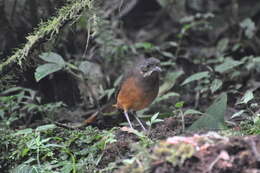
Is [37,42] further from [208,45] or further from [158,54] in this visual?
[208,45]

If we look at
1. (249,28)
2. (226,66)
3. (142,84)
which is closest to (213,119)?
(142,84)

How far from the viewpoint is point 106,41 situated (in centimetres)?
676

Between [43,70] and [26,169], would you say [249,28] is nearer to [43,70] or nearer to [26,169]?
[43,70]

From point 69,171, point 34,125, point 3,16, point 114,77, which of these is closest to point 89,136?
point 69,171

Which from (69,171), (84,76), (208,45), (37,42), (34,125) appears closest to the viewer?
(69,171)

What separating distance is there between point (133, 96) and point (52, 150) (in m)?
1.58

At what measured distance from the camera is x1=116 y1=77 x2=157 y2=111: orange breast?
5.26 meters

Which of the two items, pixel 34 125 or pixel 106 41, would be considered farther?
pixel 106 41

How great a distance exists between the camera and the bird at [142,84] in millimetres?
5246

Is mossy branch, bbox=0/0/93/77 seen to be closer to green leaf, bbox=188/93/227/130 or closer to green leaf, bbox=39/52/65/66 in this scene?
green leaf, bbox=39/52/65/66

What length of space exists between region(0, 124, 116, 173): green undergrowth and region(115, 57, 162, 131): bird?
1.09 m

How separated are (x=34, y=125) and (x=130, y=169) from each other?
2.83 meters

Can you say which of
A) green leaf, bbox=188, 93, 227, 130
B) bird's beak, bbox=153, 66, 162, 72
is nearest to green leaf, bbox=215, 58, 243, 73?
bird's beak, bbox=153, 66, 162, 72

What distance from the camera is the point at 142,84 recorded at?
17.3ft
